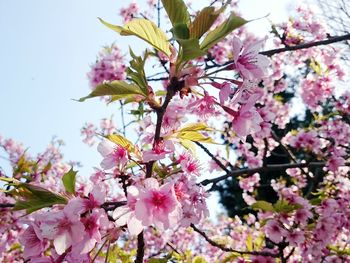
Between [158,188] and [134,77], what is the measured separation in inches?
→ 16.4

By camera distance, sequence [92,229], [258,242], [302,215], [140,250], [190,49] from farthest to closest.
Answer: [258,242] < [302,215] < [140,250] < [92,229] < [190,49]

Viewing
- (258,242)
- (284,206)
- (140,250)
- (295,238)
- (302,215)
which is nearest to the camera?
(140,250)

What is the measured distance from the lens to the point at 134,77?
137 cm

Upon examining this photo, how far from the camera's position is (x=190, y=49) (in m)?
1.18

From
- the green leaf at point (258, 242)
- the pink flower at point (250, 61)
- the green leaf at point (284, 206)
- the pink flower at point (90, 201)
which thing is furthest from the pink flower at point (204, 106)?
the green leaf at point (258, 242)

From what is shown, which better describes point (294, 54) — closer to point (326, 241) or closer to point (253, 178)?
point (253, 178)

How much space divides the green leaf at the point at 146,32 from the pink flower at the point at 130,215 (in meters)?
0.52

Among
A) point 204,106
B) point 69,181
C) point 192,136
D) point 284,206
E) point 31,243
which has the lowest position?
point 284,206

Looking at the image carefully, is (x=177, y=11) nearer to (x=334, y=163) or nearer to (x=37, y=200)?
(x=37, y=200)

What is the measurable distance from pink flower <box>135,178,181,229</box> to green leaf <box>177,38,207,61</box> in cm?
44

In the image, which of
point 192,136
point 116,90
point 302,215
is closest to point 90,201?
point 116,90

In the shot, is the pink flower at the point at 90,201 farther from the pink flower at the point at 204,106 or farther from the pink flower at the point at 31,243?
the pink flower at the point at 204,106

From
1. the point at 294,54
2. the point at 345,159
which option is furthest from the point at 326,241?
the point at 294,54

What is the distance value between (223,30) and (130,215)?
27.3 inches
